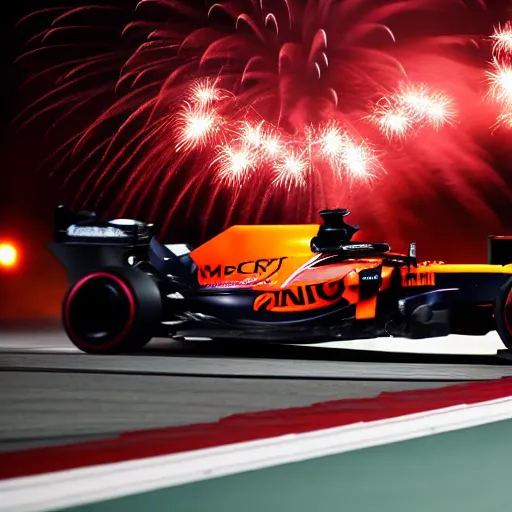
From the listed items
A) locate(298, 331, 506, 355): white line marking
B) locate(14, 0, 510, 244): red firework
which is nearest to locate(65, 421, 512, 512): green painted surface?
locate(298, 331, 506, 355): white line marking

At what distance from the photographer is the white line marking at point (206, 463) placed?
604 centimetres

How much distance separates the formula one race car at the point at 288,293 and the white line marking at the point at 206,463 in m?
4.94

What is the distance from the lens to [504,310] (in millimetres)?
14180

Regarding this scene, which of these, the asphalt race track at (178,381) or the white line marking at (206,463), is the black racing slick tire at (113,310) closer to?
the asphalt race track at (178,381)

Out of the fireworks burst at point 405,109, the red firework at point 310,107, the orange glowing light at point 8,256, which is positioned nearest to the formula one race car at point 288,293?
the red firework at point 310,107

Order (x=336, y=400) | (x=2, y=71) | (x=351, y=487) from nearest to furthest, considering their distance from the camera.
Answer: (x=351, y=487), (x=336, y=400), (x=2, y=71)

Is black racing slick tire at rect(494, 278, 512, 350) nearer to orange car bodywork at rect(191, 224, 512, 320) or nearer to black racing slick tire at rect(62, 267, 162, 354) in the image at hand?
orange car bodywork at rect(191, 224, 512, 320)

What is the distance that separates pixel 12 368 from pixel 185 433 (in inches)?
210

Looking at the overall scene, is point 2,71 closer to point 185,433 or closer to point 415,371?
point 415,371

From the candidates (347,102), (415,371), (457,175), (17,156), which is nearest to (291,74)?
(347,102)

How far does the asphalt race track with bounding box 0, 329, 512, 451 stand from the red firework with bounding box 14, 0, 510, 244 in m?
11.1

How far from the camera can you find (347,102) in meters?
31.5

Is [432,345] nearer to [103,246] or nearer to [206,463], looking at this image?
[103,246]

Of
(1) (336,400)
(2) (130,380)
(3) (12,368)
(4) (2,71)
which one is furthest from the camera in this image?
(4) (2,71)
